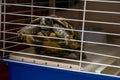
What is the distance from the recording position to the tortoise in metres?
0.80

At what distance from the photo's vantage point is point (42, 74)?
0.81 m

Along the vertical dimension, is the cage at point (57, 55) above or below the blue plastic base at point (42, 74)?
above

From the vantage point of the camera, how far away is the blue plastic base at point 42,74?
755mm

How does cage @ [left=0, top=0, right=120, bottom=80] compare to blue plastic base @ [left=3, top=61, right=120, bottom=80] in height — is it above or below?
above

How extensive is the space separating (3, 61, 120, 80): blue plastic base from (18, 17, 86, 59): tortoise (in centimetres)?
7

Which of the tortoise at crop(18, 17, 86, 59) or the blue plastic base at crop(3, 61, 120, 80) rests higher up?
the tortoise at crop(18, 17, 86, 59)

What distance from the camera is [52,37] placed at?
2.63 ft

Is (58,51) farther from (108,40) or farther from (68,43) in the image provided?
(108,40)

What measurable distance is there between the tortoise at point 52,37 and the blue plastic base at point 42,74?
0.23 feet

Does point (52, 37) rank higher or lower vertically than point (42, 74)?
higher

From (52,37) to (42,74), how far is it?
0.13 meters

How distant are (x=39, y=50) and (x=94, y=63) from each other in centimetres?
21

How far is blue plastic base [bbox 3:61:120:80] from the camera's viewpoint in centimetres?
76

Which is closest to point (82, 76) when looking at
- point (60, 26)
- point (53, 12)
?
point (60, 26)
